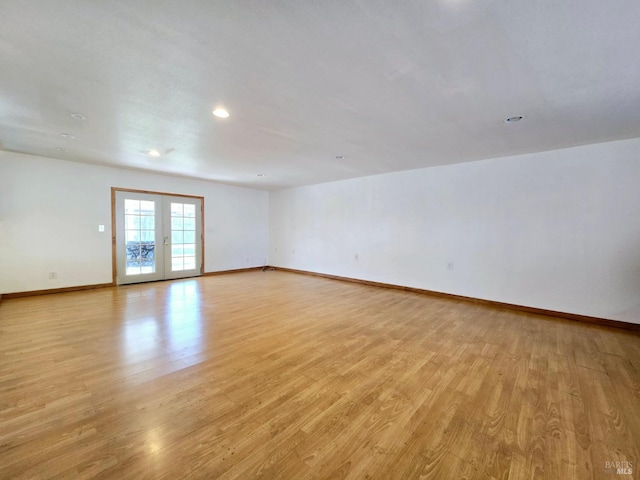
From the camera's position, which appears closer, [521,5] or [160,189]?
[521,5]

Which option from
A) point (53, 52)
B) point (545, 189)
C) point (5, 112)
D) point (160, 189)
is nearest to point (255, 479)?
point (53, 52)

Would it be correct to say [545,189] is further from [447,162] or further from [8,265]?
[8,265]

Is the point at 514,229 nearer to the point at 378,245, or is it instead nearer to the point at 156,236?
the point at 378,245

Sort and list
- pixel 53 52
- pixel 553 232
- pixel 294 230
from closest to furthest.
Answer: pixel 53 52 < pixel 553 232 < pixel 294 230

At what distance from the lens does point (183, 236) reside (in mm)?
6645

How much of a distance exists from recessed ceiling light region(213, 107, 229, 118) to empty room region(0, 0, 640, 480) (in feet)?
0.20

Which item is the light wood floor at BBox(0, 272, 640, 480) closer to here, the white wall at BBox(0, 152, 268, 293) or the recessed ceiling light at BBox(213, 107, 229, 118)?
the white wall at BBox(0, 152, 268, 293)

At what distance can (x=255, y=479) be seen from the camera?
1.35 m

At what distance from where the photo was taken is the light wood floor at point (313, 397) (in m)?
1.47

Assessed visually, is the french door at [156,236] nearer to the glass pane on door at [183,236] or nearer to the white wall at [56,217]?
the glass pane on door at [183,236]

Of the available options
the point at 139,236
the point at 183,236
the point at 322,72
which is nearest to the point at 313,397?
the point at 322,72

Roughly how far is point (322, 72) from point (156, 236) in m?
5.71

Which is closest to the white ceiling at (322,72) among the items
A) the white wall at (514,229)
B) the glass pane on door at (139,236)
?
the white wall at (514,229)

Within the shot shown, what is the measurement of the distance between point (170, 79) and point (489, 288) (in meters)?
5.24
